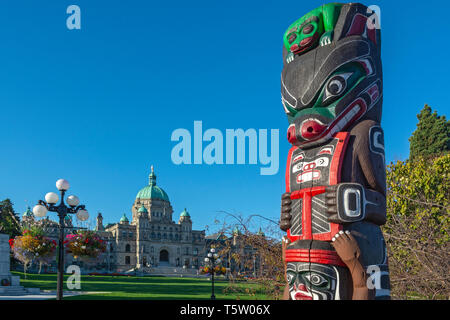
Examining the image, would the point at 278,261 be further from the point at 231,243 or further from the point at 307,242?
the point at 307,242

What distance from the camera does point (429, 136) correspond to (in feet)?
114

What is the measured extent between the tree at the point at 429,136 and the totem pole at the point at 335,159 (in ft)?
92.3

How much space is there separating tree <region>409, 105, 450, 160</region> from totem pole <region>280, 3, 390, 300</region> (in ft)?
92.3

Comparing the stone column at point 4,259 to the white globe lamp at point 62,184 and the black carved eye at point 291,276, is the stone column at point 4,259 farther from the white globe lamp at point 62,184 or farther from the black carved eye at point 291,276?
the black carved eye at point 291,276

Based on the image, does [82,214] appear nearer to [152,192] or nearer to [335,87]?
[335,87]

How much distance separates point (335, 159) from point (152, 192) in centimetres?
11024

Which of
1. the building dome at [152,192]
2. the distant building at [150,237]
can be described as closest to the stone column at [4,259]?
the distant building at [150,237]

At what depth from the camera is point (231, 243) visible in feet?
52.1

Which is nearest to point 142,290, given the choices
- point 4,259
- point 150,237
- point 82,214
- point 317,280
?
point 4,259

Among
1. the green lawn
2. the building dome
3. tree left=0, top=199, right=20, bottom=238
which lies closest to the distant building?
the building dome

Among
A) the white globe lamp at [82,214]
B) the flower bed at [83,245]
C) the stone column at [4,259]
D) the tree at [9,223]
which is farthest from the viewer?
the tree at [9,223]

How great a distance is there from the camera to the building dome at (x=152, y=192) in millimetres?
115125

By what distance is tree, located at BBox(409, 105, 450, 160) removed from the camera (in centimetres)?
3372
